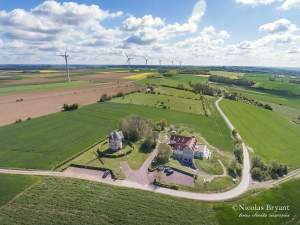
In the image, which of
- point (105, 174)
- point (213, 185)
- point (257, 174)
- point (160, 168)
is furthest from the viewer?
point (257, 174)

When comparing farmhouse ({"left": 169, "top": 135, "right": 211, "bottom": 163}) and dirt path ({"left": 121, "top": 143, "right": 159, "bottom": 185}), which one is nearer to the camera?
dirt path ({"left": 121, "top": 143, "right": 159, "bottom": 185})

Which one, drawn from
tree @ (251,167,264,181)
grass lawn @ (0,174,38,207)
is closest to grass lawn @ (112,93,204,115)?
tree @ (251,167,264,181)

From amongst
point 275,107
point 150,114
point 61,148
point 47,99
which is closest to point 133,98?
point 150,114

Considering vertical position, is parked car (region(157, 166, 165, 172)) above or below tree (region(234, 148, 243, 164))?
above

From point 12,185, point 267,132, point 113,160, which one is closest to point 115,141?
point 113,160

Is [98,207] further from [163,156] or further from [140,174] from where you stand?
[163,156]

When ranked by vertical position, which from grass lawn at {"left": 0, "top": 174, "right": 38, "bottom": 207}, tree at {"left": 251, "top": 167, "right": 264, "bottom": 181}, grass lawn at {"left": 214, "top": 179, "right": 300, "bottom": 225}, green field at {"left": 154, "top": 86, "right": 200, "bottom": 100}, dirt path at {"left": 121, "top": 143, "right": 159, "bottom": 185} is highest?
green field at {"left": 154, "top": 86, "right": 200, "bottom": 100}

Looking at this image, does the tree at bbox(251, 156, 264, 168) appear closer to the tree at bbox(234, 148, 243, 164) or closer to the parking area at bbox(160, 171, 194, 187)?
the tree at bbox(234, 148, 243, 164)
